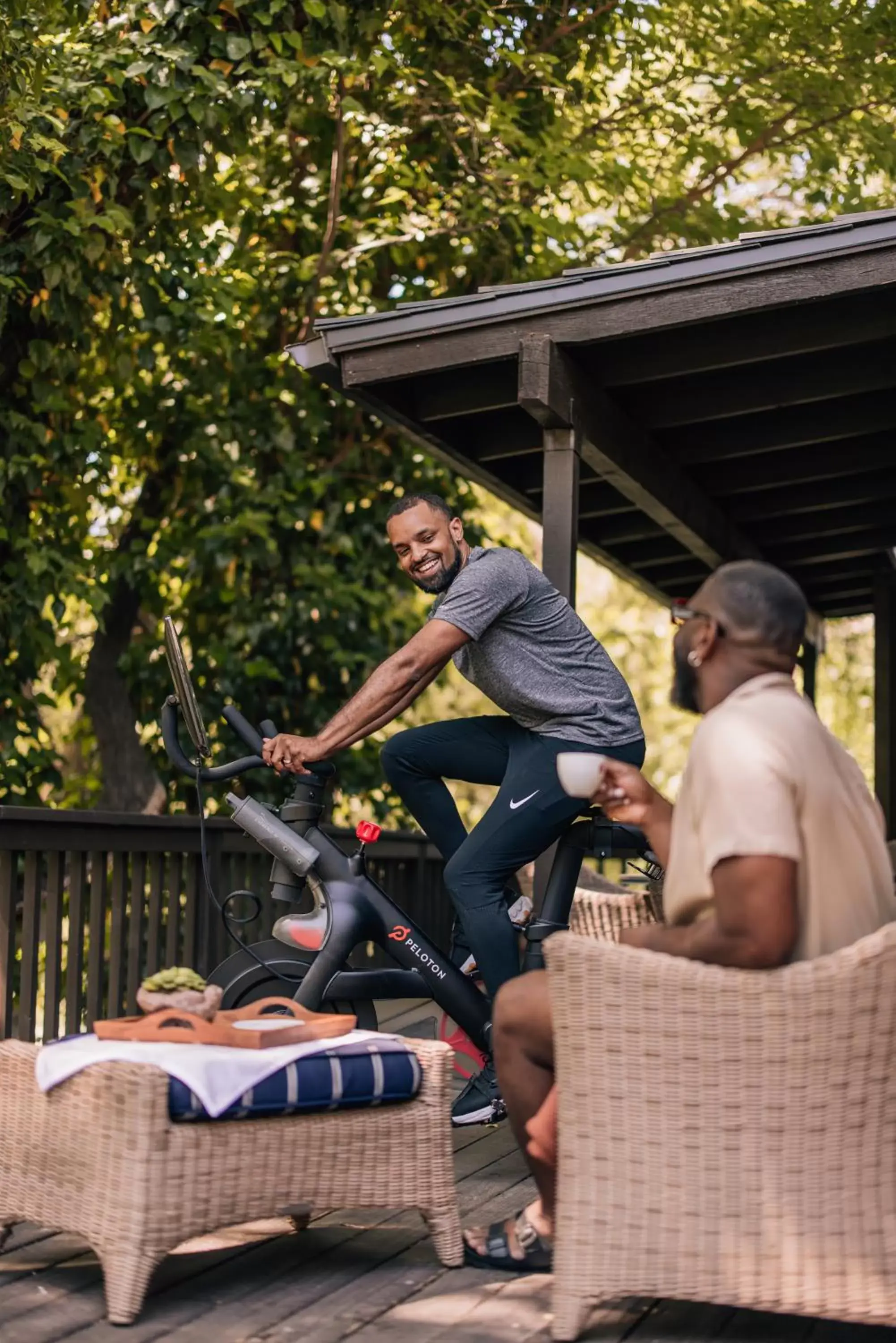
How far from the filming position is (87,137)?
6.49 meters

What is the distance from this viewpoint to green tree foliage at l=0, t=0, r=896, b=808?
6.79 m

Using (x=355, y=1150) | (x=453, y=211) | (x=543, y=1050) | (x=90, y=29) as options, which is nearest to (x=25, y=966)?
(x=355, y=1150)

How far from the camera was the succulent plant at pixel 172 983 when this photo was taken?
2.76 m

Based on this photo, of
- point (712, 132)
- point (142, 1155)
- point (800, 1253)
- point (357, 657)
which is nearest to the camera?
point (800, 1253)

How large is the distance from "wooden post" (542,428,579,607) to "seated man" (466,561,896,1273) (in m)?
1.92

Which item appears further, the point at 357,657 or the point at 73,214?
the point at 357,657

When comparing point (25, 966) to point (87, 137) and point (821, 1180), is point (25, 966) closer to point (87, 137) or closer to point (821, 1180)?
point (821, 1180)

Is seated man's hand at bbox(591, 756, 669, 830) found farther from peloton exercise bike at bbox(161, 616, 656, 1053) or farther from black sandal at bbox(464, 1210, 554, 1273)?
peloton exercise bike at bbox(161, 616, 656, 1053)

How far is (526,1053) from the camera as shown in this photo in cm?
261

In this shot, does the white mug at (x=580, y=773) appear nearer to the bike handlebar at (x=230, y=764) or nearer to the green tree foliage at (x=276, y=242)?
the bike handlebar at (x=230, y=764)

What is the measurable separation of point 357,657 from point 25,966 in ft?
12.5

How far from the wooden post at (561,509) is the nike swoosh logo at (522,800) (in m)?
0.86

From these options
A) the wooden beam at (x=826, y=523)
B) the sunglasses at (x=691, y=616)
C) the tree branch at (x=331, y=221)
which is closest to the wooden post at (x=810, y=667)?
the wooden beam at (x=826, y=523)

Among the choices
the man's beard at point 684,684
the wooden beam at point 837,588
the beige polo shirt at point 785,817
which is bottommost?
the beige polo shirt at point 785,817
